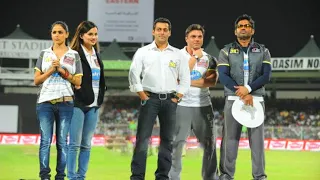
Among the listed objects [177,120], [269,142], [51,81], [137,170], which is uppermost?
[51,81]

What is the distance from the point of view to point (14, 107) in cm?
2447

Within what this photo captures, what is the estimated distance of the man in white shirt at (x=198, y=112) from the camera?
6.76 metres

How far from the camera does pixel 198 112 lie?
22.4 feet

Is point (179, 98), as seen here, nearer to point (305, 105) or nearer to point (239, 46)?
point (239, 46)

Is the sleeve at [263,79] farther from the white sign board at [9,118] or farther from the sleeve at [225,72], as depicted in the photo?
the white sign board at [9,118]

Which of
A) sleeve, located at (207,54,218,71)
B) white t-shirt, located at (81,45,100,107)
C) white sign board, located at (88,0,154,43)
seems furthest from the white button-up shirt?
white sign board, located at (88,0,154,43)

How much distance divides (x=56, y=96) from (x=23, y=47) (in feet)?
71.5

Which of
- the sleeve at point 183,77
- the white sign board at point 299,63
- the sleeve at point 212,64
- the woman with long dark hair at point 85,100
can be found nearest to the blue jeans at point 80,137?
the woman with long dark hair at point 85,100

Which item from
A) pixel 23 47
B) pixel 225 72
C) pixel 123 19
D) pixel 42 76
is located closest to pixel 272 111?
pixel 123 19

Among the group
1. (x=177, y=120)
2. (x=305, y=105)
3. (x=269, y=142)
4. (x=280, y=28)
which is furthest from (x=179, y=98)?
(x=280, y=28)

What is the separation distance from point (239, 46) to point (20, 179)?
10.6ft

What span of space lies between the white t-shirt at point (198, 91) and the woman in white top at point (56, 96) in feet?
4.62

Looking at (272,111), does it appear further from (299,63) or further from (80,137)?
(80,137)

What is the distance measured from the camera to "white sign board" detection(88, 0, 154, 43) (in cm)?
2723
